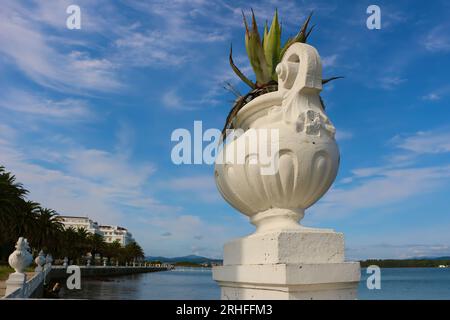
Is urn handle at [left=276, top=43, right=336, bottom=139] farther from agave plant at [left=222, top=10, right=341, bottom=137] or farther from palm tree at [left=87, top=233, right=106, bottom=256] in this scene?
palm tree at [left=87, top=233, right=106, bottom=256]

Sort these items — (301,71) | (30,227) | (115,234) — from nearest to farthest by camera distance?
(301,71) → (30,227) → (115,234)

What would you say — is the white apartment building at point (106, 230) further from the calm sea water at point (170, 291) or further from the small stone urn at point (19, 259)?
the small stone urn at point (19, 259)

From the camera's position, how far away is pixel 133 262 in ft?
416

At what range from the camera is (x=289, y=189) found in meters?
3.54

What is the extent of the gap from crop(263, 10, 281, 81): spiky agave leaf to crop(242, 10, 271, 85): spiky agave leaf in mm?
51

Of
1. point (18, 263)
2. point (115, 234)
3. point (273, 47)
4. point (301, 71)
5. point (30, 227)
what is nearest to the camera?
point (301, 71)

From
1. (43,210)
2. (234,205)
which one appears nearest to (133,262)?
(43,210)

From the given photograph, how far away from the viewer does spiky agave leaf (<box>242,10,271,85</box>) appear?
453cm

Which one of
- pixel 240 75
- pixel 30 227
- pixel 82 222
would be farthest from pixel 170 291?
pixel 82 222

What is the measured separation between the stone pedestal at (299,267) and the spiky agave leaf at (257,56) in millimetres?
1931

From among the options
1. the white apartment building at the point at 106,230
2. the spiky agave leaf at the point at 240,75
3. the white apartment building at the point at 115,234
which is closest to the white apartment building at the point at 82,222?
the white apartment building at the point at 106,230

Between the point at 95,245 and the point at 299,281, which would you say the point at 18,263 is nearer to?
the point at 299,281

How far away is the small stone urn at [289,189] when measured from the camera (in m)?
3.31

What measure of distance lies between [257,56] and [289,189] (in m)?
1.80
